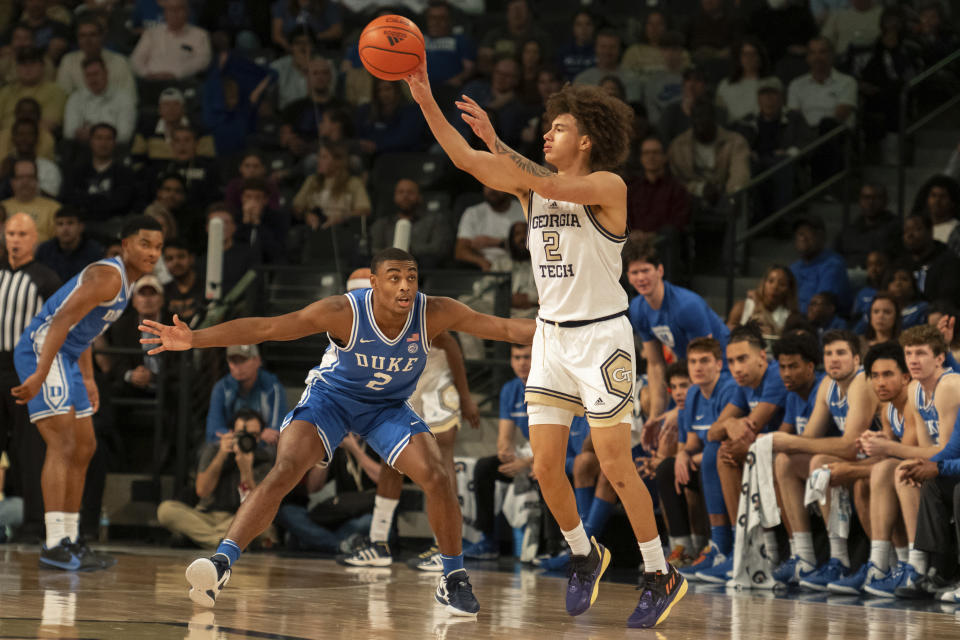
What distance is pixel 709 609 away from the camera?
598 cm

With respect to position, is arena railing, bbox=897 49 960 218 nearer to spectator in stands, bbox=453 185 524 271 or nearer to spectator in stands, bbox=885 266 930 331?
spectator in stands, bbox=885 266 930 331

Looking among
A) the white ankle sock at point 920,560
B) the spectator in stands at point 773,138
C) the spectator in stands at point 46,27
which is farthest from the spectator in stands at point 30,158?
the white ankle sock at point 920,560

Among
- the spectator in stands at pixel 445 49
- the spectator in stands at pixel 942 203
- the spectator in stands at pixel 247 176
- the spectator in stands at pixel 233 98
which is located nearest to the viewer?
the spectator in stands at pixel 942 203

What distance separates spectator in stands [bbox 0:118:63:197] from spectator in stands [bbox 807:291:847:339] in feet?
23.1

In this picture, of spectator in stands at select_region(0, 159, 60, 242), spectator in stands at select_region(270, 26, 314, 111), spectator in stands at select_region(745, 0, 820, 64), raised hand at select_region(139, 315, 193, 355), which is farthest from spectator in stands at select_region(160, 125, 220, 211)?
raised hand at select_region(139, 315, 193, 355)

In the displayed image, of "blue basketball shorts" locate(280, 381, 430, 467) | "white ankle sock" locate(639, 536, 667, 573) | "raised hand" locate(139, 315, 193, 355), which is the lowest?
"white ankle sock" locate(639, 536, 667, 573)

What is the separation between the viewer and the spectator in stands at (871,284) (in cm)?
891

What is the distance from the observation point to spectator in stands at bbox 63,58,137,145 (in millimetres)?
12688

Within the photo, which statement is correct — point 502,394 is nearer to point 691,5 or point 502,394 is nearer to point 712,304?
point 712,304

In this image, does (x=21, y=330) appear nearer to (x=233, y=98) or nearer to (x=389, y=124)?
(x=389, y=124)

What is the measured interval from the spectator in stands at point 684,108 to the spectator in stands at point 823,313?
2.82 m

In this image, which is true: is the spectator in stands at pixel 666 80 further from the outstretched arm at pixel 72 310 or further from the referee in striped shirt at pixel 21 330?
the outstretched arm at pixel 72 310

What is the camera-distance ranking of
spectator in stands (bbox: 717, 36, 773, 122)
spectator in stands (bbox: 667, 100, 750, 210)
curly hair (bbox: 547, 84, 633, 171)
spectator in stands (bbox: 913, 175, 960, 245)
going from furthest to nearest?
spectator in stands (bbox: 717, 36, 773, 122)
spectator in stands (bbox: 667, 100, 750, 210)
spectator in stands (bbox: 913, 175, 960, 245)
curly hair (bbox: 547, 84, 633, 171)

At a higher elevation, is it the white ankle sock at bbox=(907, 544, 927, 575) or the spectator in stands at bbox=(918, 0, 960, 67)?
the spectator in stands at bbox=(918, 0, 960, 67)
